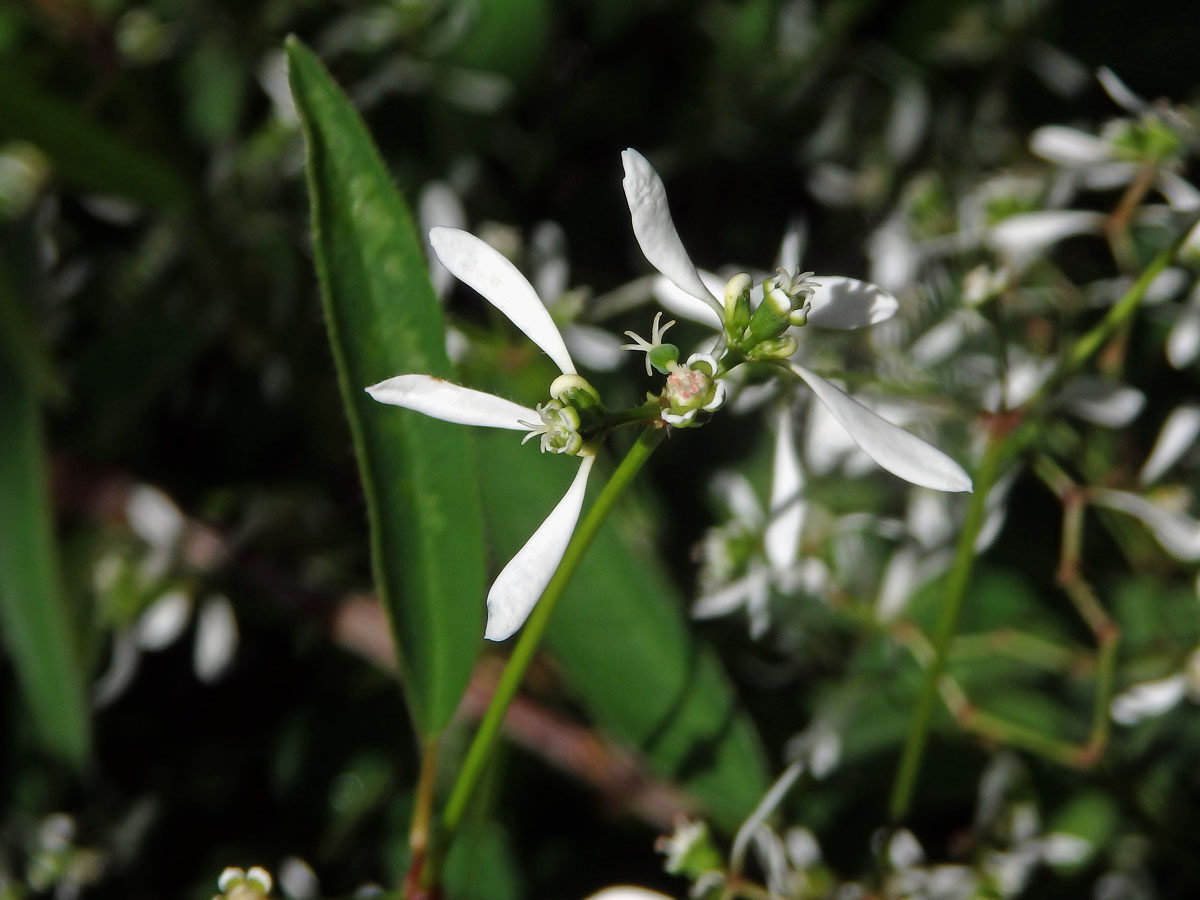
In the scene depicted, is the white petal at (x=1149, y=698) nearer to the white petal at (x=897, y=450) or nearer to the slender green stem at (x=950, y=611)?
the slender green stem at (x=950, y=611)

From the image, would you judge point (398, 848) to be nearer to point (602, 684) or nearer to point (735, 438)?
point (602, 684)

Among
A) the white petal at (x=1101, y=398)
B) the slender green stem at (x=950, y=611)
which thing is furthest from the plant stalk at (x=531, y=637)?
the white petal at (x=1101, y=398)

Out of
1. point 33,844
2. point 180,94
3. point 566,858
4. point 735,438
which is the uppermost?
point 180,94

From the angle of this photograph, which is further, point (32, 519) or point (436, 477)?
point (32, 519)

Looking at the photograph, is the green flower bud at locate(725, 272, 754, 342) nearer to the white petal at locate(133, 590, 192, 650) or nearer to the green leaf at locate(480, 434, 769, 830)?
the green leaf at locate(480, 434, 769, 830)

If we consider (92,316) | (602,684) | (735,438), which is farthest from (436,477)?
(92,316)

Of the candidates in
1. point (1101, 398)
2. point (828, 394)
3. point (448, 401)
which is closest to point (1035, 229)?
point (1101, 398)

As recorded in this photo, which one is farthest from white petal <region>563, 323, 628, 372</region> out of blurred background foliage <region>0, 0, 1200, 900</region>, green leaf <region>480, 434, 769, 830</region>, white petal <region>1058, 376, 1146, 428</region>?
white petal <region>1058, 376, 1146, 428</region>
